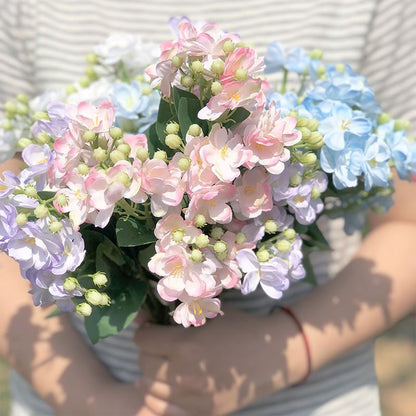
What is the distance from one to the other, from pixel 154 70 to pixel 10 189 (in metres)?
0.18

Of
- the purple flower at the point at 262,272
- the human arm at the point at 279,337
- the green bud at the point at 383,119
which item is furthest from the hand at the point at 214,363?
the green bud at the point at 383,119

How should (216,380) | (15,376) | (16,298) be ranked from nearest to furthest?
(216,380)
(16,298)
(15,376)

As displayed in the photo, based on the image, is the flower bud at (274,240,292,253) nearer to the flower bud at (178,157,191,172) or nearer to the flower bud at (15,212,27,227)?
the flower bud at (178,157,191,172)

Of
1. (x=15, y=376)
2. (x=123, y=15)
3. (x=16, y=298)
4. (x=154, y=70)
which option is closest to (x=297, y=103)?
(x=154, y=70)

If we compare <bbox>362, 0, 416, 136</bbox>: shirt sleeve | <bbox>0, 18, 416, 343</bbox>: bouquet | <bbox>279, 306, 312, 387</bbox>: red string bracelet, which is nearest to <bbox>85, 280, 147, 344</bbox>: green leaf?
<bbox>0, 18, 416, 343</bbox>: bouquet

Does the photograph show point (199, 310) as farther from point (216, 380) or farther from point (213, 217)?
point (216, 380)

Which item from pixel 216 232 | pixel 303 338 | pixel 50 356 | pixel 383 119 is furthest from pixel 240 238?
pixel 50 356

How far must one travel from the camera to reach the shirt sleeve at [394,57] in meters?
0.89

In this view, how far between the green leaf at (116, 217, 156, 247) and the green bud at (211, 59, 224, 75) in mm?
158

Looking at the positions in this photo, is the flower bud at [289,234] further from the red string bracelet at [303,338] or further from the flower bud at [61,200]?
the red string bracelet at [303,338]

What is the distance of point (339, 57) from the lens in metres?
0.95

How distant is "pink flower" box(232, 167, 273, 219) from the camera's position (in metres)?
0.51

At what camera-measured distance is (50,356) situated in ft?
3.01

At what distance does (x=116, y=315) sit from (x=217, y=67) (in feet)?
1.03
